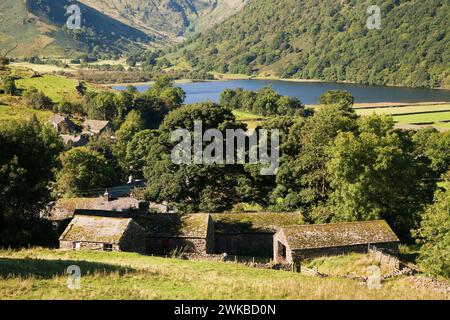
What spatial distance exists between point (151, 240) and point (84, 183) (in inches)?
1179

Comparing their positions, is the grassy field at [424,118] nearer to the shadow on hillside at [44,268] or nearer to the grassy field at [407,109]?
the grassy field at [407,109]

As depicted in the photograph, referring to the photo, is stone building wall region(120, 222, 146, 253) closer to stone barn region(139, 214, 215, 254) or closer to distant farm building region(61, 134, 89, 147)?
stone barn region(139, 214, 215, 254)

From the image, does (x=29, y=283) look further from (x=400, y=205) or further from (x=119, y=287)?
(x=400, y=205)

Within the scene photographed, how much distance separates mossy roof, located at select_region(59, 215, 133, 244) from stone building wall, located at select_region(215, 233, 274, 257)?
9582 millimetres

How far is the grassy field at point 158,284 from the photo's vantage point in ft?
67.7

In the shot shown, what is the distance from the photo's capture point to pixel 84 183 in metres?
69.1

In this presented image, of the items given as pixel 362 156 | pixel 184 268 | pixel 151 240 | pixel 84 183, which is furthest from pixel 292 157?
pixel 84 183

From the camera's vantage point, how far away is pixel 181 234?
1651 inches

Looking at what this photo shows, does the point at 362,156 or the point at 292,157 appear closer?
the point at 362,156

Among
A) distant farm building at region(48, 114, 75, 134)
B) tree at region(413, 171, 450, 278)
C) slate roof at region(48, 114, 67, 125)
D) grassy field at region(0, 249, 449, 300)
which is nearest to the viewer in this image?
grassy field at region(0, 249, 449, 300)

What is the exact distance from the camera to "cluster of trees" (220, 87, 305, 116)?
14138 cm

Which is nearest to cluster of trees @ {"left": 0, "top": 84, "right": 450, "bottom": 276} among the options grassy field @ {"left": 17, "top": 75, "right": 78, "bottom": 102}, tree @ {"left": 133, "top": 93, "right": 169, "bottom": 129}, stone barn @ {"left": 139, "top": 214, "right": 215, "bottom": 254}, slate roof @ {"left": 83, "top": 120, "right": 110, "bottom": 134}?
stone barn @ {"left": 139, "top": 214, "right": 215, "bottom": 254}

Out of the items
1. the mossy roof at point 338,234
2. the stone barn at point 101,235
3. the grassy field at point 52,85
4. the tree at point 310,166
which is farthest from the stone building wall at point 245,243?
the grassy field at point 52,85

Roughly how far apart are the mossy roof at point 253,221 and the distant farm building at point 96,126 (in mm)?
73411
